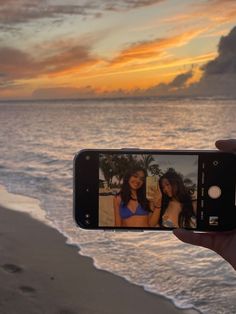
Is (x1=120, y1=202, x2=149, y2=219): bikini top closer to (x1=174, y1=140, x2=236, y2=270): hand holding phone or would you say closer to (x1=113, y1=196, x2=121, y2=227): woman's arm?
(x1=113, y1=196, x2=121, y2=227): woman's arm

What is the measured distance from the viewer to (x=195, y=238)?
5.76 ft

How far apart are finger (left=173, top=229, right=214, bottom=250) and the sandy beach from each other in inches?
109

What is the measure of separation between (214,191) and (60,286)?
319 centimetres

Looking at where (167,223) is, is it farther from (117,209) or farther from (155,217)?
(117,209)

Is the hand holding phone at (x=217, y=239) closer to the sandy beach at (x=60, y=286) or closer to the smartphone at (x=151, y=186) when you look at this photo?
the smartphone at (x=151, y=186)

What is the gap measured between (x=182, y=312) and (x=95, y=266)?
1.24 m

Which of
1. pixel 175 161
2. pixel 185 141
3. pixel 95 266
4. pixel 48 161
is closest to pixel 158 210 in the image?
pixel 175 161

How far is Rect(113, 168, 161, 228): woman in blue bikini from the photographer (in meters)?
1.96

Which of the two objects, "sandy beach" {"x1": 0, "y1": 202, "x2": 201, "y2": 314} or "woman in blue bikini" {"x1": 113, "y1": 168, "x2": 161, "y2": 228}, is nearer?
"woman in blue bikini" {"x1": 113, "y1": 168, "x2": 161, "y2": 228}

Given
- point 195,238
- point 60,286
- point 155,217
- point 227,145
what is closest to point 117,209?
point 155,217

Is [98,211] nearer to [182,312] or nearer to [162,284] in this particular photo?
[182,312]

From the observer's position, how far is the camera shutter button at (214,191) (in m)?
1.96

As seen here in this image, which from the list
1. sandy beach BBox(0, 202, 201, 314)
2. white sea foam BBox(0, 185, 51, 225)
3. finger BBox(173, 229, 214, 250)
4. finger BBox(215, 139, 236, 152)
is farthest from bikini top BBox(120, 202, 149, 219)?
white sea foam BBox(0, 185, 51, 225)

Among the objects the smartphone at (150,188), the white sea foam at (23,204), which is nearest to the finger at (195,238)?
the smartphone at (150,188)
